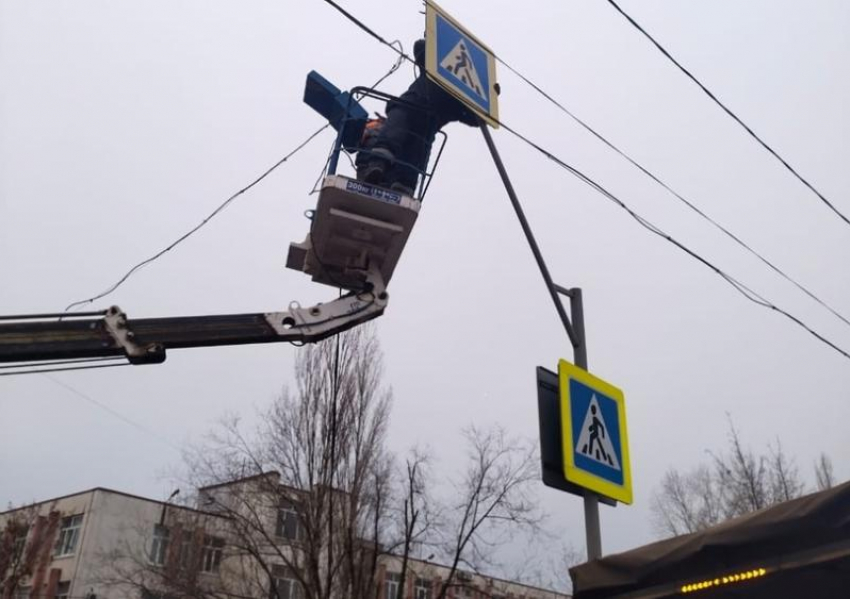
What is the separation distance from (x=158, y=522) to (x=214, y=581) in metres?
9.46

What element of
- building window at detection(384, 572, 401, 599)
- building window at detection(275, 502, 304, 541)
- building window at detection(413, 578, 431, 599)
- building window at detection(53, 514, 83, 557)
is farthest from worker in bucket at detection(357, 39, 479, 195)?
building window at detection(384, 572, 401, 599)

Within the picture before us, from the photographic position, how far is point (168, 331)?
6.49 m

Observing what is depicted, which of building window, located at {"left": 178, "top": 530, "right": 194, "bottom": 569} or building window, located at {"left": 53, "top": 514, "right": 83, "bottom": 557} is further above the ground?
building window, located at {"left": 53, "top": 514, "right": 83, "bottom": 557}

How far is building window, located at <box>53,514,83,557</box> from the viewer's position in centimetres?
3356

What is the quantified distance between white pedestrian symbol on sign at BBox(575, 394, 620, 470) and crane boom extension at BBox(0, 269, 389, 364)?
2.09 m

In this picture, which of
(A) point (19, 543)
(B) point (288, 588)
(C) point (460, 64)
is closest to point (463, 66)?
(C) point (460, 64)

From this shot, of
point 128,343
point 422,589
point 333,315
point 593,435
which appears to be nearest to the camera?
point 128,343

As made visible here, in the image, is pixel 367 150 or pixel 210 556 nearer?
pixel 367 150

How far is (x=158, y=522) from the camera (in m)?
34.3

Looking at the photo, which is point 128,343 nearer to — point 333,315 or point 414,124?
point 333,315

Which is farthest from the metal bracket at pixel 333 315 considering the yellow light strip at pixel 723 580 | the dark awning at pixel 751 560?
the yellow light strip at pixel 723 580

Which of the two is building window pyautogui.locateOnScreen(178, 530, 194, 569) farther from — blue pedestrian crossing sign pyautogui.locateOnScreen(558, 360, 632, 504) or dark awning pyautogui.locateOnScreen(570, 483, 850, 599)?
dark awning pyautogui.locateOnScreen(570, 483, 850, 599)

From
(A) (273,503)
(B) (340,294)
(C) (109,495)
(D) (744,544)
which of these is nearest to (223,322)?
(B) (340,294)

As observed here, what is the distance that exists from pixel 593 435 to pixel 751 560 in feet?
7.56
